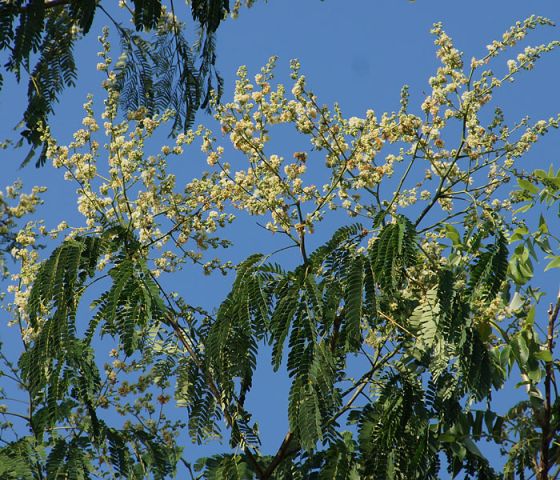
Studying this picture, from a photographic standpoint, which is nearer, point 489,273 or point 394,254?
point 489,273

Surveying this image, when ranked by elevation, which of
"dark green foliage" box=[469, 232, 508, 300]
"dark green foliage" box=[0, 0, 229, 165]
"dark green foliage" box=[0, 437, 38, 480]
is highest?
"dark green foliage" box=[0, 0, 229, 165]

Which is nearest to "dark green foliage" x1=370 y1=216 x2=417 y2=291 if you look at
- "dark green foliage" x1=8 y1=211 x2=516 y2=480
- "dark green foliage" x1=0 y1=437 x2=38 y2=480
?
"dark green foliage" x1=8 y1=211 x2=516 y2=480

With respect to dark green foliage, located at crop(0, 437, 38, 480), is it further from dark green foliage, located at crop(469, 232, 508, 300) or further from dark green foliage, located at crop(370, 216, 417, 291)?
dark green foliage, located at crop(469, 232, 508, 300)

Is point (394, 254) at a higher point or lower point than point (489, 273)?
higher

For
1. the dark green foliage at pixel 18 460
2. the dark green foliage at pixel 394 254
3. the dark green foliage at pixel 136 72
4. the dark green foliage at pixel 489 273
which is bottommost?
the dark green foliage at pixel 18 460

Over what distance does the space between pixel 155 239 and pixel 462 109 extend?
1769 mm

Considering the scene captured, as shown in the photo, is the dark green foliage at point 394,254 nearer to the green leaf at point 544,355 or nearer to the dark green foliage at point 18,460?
the green leaf at point 544,355

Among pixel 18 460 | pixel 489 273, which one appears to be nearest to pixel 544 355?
pixel 489 273

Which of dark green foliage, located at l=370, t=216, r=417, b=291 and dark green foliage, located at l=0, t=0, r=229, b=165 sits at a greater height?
dark green foliage, located at l=0, t=0, r=229, b=165

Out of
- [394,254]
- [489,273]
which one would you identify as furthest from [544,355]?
[394,254]

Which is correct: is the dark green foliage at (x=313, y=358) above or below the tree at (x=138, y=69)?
below

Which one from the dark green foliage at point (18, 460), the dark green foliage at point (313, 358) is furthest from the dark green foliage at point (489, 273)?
the dark green foliage at point (18, 460)

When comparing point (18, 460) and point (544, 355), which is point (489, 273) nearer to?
point (544, 355)

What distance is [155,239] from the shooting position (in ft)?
20.6
